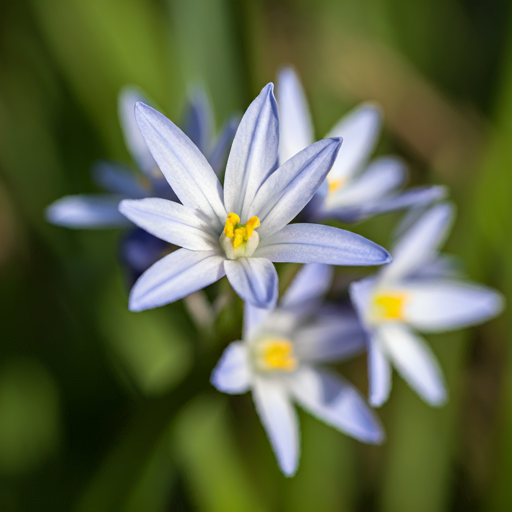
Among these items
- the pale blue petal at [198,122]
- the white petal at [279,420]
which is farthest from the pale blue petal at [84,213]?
the white petal at [279,420]

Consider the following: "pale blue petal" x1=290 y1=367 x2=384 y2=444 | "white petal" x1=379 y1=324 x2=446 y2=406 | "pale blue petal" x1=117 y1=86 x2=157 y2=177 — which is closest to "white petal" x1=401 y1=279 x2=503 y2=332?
"white petal" x1=379 y1=324 x2=446 y2=406

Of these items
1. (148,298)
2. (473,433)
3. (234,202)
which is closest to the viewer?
(148,298)

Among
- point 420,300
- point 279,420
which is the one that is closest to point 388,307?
point 420,300

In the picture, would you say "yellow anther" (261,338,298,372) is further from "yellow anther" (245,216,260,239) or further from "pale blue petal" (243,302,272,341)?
"yellow anther" (245,216,260,239)

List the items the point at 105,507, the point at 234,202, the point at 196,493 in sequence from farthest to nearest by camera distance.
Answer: the point at 196,493 < the point at 105,507 < the point at 234,202

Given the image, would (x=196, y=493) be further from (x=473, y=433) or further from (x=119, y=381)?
(x=473, y=433)

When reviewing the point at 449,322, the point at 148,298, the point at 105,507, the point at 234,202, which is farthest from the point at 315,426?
the point at 148,298

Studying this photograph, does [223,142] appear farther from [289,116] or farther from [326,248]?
[326,248]
